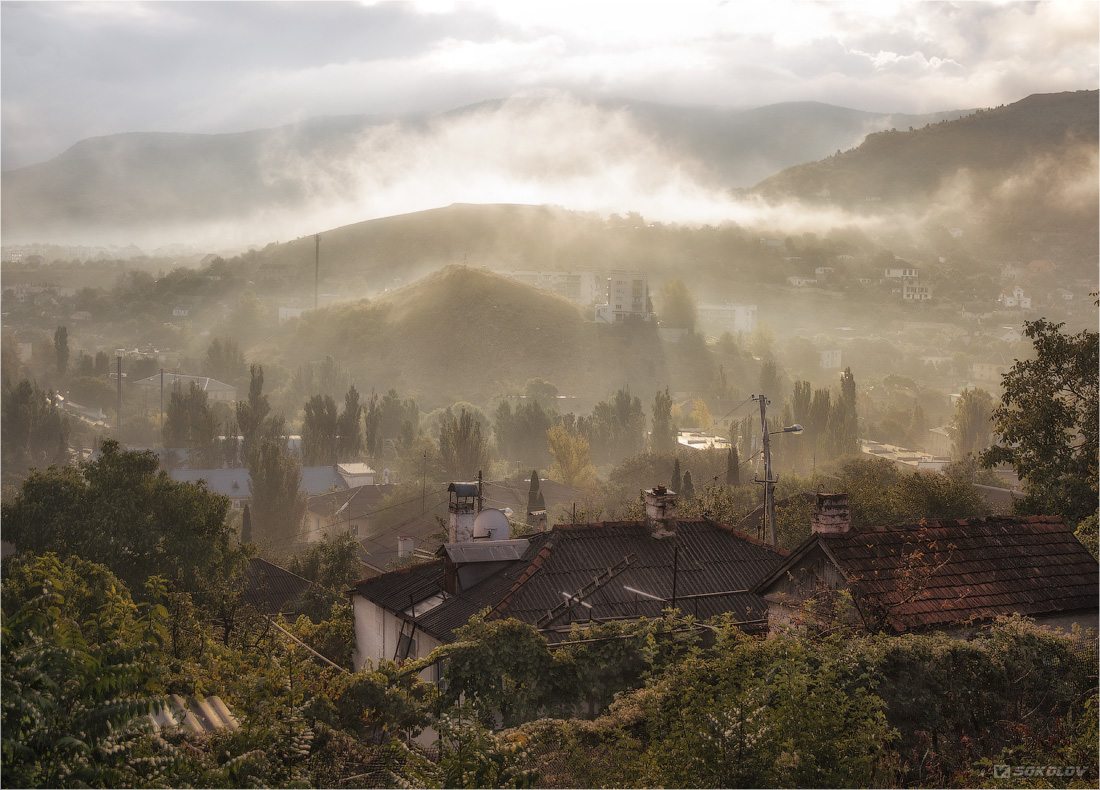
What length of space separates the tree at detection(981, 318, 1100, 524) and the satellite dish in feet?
35.9

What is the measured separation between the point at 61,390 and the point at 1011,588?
13642cm

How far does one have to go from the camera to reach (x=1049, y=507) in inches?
688

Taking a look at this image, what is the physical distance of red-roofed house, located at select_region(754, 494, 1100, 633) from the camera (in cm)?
1041

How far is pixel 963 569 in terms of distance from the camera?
37.1 feet

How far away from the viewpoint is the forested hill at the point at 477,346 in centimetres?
15225

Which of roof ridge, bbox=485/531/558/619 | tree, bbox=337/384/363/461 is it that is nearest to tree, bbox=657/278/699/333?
tree, bbox=337/384/363/461

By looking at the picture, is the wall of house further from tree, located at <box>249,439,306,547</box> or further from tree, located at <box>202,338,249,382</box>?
tree, located at <box>202,338,249,382</box>

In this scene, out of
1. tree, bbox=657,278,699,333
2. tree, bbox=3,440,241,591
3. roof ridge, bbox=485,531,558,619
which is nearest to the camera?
roof ridge, bbox=485,531,558,619

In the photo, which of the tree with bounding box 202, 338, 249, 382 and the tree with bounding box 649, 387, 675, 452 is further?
the tree with bounding box 202, 338, 249, 382

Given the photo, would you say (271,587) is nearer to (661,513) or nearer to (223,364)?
(661,513)

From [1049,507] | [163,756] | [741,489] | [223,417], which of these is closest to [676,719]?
[163,756]

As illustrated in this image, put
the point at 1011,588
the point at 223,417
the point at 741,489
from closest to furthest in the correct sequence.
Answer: the point at 1011,588
the point at 741,489
the point at 223,417

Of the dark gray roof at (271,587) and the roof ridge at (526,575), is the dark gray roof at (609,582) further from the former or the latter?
the dark gray roof at (271,587)

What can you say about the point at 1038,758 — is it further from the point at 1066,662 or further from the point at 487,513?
the point at 487,513
